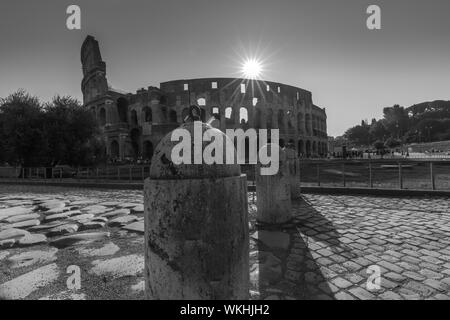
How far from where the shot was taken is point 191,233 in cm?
136

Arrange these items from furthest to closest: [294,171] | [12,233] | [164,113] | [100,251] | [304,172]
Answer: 1. [164,113]
2. [304,172]
3. [294,171]
4. [12,233]
5. [100,251]

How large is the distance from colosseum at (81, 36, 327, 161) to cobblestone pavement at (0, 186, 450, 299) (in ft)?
96.2

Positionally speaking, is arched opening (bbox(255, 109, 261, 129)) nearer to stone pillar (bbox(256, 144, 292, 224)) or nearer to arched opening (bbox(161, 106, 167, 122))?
arched opening (bbox(161, 106, 167, 122))

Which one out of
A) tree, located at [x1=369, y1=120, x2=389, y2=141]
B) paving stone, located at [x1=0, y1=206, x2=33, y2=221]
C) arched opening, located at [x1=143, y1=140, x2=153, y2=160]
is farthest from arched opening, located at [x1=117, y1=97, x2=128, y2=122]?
tree, located at [x1=369, y1=120, x2=389, y2=141]

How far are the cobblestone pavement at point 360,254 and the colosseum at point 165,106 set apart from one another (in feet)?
98.4

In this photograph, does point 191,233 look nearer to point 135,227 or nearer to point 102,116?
point 135,227

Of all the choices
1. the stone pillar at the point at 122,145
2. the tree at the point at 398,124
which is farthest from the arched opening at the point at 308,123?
the tree at the point at 398,124

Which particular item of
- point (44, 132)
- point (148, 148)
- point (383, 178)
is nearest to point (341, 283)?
point (383, 178)

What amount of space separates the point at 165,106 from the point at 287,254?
34.5m

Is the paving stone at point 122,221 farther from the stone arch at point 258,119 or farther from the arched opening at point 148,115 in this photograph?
the stone arch at point 258,119
